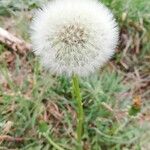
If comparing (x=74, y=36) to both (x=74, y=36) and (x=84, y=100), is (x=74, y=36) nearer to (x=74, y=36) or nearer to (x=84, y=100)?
(x=74, y=36)

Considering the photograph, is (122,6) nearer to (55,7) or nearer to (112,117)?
(112,117)

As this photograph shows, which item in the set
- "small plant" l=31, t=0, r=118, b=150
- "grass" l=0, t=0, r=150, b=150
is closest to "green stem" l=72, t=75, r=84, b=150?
"small plant" l=31, t=0, r=118, b=150

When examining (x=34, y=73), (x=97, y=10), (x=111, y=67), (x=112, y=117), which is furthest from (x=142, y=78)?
(x=97, y=10)

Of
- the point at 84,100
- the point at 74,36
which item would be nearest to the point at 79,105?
the point at 74,36

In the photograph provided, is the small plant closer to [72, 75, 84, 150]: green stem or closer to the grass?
[72, 75, 84, 150]: green stem

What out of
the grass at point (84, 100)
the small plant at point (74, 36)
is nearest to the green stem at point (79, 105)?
the small plant at point (74, 36)
